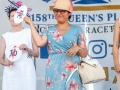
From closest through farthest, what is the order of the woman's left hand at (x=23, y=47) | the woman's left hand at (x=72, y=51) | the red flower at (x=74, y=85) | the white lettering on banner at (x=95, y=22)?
the woman's left hand at (x=72, y=51) < the red flower at (x=74, y=85) < the woman's left hand at (x=23, y=47) < the white lettering on banner at (x=95, y=22)

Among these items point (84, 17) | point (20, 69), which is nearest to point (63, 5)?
point (20, 69)

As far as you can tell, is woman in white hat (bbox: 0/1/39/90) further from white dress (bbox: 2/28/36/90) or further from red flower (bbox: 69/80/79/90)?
red flower (bbox: 69/80/79/90)

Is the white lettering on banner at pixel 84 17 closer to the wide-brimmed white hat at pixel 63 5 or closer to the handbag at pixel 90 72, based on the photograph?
the wide-brimmed white hat at pixel 63 5

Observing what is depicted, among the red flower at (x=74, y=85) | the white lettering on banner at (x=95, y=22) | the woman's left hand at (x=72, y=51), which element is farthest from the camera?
the white lettering on banner at (x=95, y=22)

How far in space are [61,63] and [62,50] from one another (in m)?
0.13

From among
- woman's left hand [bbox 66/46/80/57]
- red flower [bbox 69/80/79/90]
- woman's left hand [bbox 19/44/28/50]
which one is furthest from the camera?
woman's left hand [bbox 19/44/28/50]

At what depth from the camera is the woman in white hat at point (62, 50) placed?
12.2 feet

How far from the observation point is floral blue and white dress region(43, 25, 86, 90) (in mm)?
3719

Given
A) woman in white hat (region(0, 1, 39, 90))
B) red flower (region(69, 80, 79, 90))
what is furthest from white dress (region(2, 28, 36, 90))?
red flower (region(69, 80, 79, 90))

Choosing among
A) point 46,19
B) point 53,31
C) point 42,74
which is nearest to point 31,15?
point 46,19

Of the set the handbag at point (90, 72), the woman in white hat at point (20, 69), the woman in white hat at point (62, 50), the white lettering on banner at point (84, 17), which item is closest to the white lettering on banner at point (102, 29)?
the white lettering on banner at point (84, 17)

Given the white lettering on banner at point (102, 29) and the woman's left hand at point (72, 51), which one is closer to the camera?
the woman's left hand at point (72, 51)

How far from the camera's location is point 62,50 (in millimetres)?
3742

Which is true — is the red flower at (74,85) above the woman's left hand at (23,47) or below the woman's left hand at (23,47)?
below
